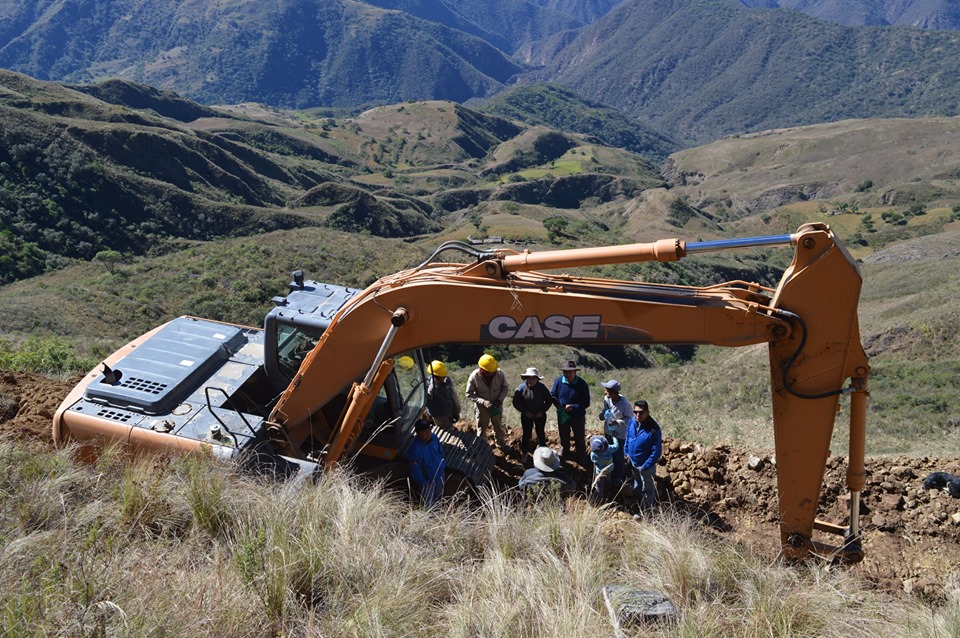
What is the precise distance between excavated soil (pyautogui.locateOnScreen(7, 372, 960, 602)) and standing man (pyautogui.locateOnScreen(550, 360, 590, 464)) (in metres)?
0.42

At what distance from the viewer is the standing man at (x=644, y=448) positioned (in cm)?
685

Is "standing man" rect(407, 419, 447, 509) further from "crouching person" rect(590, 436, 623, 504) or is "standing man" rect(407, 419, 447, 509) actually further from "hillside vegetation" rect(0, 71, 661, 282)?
"hillside vegetation" rect(0, 71, 661, 282)

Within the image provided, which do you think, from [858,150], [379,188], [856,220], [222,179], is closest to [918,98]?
[858,150]

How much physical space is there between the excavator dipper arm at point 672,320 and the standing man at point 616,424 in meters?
2.27

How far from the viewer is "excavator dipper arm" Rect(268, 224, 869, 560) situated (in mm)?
4715

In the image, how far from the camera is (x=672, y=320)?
507 cm

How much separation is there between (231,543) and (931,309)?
23204mm

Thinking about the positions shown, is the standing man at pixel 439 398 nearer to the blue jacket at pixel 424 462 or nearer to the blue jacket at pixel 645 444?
the blue jacket at pixel 424 462

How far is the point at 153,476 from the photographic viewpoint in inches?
203

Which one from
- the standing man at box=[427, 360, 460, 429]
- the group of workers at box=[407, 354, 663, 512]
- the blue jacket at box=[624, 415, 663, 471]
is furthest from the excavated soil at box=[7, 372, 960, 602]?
the standing man at box=[427, 360, 460, 429]

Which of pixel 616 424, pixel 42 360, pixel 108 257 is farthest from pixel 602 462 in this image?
pixel 108 257

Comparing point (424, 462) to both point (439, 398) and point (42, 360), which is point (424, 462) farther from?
point (42, 360)

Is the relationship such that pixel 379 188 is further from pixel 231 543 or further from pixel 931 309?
pixel 231 543

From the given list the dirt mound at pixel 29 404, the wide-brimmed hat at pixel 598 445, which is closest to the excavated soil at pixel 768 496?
the dirt mound at pixel 29 404
